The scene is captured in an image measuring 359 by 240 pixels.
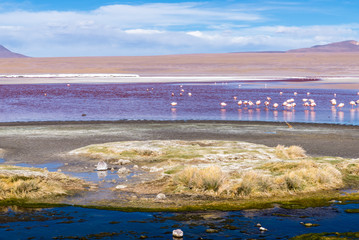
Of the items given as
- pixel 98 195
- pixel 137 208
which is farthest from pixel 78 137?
pixel 137 208

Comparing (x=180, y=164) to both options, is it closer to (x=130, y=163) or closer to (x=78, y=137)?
(x=130, y=163)

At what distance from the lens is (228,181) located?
12.7 meters

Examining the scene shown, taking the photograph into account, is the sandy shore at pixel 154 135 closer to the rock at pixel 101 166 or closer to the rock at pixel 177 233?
the rock at pixel 101 166

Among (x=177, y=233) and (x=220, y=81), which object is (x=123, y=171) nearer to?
(x=177, y=233)

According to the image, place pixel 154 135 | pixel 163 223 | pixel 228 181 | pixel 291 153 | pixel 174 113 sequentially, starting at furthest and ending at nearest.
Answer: pixel 174 113 → pixel 154 135 → pixel 291 153 → pixel 228 181 → pixel 163 223

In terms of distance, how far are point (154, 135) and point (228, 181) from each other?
11474mm

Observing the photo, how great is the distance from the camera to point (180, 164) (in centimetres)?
1558

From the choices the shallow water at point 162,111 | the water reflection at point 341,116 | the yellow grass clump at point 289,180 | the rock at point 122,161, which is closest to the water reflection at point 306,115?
the shallow water at point 162,111

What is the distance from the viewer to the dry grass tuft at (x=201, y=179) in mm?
12273

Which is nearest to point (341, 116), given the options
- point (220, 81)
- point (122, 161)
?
point (122, 161)

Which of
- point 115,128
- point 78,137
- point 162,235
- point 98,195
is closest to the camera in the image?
point 162,235

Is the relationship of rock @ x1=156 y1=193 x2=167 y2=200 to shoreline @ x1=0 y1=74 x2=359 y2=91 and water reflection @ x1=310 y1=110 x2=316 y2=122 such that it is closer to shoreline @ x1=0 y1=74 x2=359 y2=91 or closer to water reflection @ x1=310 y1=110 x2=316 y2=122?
water reflection @ x1=310 y1=110 x2=316 y2=122

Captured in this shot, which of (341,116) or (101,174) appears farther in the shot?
(341,116)

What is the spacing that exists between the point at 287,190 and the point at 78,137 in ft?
42.0
